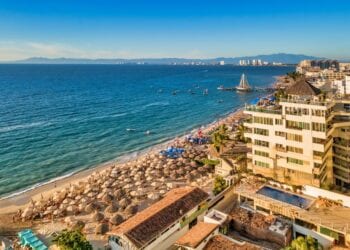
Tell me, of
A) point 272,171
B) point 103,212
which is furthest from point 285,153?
point 103,212

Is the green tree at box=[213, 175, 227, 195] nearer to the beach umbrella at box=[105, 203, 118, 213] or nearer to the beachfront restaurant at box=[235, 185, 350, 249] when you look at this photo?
the beachfront restaurant at box=[235, 185, 350, 249]

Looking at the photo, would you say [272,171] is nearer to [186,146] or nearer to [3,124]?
[186,146]

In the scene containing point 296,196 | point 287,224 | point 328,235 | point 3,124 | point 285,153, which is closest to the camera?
point 328,235

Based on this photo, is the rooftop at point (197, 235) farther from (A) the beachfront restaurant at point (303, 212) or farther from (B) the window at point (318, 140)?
(B) the window at point (318, 140)

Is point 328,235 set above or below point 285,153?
below

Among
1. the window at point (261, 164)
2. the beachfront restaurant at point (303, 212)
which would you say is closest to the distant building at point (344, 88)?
the window at point (261, 164)

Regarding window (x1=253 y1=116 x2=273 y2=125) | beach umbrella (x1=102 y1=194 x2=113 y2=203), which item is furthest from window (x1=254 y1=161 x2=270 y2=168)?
beach umbrella (x1=102 y1=194 x2=113 y2=203)

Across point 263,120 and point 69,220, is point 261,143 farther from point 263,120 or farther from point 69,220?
point 69,220

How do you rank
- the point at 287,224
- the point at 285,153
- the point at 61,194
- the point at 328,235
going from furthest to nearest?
1. the point at 61,194
2. the point at 285,153
3. the point at 287,224
4. the point at 328,235
